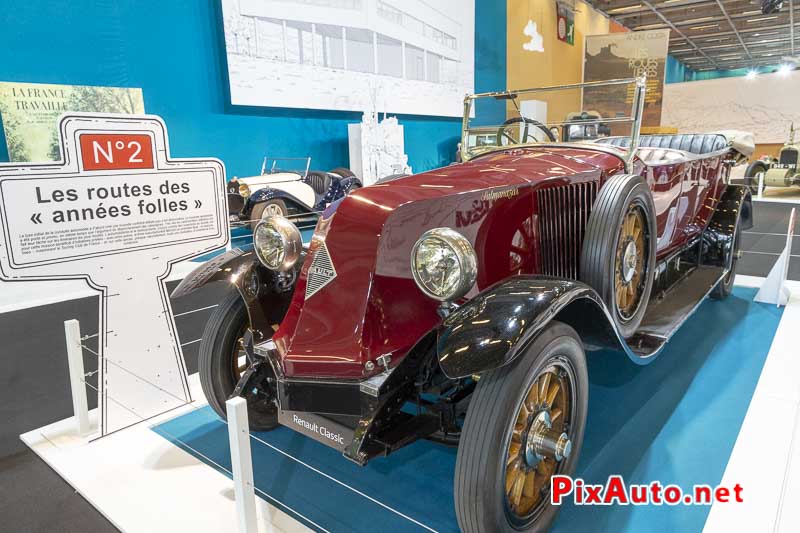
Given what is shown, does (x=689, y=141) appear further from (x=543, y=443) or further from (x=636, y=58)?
(x=636, y=58)

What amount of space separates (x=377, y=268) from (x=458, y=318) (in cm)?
34

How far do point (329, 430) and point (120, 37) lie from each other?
19.2ft

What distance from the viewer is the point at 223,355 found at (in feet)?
7.52

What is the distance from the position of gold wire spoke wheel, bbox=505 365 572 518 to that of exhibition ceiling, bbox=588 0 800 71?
16814 mm

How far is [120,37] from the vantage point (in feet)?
18.9

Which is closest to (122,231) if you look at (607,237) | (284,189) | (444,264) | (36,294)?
(444,264)

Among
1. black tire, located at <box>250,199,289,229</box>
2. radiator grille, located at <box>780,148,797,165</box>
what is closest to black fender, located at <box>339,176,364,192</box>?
black tire, located at <box>250,199,289,229</box>

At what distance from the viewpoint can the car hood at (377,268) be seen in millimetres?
1749

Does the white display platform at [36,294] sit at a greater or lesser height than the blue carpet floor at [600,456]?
greater

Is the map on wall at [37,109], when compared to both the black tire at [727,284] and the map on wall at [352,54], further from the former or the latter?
the black tire at [727,284]

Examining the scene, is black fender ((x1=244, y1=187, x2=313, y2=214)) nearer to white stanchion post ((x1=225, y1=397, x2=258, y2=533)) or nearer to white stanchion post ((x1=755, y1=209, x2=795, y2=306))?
white stanchion post ((x1=755, y1=209, x2=795, y2=306))

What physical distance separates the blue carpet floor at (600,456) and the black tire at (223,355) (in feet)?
0.57

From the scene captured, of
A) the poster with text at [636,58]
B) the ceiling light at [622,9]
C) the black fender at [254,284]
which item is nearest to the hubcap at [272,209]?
the black fender at [254,284]

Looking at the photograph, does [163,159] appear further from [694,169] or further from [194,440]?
[694,169]
